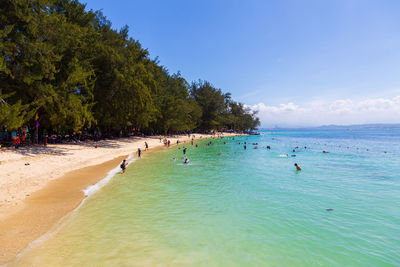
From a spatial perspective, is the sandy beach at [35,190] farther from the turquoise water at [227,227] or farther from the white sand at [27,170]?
the turquoise water at [227,227]

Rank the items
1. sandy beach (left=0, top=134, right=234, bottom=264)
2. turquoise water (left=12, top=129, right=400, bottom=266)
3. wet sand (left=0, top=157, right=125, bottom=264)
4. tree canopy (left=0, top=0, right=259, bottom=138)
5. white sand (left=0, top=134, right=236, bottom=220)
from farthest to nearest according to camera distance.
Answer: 1. tree canopy (left=0, top=0, right=259, bottom=138)
2. white sand (left=0, top=134, right=236, bottom=220)
3. sandy beach (left=0, top=134, right=234, bottom=264)
4. turquoise water (left=12, top=129, right=400, bottom=266)
5. wet sand (left=0, top=157, right=125, bottom=264)

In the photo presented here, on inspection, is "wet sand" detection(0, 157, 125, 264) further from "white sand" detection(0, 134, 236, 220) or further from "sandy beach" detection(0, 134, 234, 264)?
"white sand" detection(0, 134, 236, 220)

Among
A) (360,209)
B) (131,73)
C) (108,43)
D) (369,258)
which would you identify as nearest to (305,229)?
(369,258)

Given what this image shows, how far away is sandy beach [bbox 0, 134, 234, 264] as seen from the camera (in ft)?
26.6

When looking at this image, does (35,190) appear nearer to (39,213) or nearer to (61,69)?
(39,213)

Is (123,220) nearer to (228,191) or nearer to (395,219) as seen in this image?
(228,191)

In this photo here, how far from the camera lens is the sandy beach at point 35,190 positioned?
810 centimetres

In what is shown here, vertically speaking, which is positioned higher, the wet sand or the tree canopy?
the tree canopy

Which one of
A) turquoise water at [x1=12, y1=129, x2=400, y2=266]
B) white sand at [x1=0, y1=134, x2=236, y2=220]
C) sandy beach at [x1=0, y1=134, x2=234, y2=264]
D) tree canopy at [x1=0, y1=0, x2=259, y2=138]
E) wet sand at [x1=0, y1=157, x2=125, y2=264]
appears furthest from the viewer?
tree canopy at [x1=0, y1=0, x2=259, y2=138]

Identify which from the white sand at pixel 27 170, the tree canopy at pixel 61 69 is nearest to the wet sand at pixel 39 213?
the white sand at pixel 27 170

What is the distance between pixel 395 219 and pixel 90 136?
45.0 meters

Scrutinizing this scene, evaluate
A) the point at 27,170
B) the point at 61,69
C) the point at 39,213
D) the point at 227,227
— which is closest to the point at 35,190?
the point at 39,213

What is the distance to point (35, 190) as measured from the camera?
42.7 feet

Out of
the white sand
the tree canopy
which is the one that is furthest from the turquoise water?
the tree canopy
